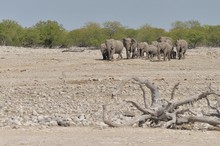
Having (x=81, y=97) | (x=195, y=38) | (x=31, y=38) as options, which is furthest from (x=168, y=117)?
(x=195, y=38)

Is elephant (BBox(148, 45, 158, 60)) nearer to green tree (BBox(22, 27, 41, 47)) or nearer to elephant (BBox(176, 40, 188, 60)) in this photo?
elephant (BBox(176, 40, 188, 60))

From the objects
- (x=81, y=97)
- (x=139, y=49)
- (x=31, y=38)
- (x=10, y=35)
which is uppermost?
(x=10, y=35)

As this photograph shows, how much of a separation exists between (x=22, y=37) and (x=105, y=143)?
217 feet

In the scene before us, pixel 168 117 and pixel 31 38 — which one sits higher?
pixel 31 38

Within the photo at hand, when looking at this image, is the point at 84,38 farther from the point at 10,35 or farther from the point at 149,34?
the point at 10,35

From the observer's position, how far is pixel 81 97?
1983cm

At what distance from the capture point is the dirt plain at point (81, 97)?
1091cm

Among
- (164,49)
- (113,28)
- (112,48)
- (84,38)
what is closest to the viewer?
(112,48)

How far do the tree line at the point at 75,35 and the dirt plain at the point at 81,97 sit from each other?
1474 inches

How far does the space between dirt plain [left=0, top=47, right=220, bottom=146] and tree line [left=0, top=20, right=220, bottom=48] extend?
3744 cm

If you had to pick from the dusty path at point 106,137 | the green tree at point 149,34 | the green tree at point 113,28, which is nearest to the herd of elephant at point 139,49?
the dusty path at point 106,137

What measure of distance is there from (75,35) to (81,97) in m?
64.5

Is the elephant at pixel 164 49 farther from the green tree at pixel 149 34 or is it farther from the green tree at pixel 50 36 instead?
the green tree at pixel 149 34

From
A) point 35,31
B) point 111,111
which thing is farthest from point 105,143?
point 35,31
